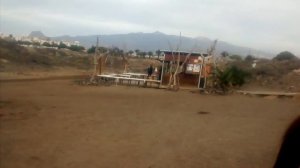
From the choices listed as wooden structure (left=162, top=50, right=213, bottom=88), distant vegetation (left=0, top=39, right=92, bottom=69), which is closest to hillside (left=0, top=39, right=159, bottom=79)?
distant vegetation (left=0, top=39, right=92, bottom=69)

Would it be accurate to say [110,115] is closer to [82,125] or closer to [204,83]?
[82,125]

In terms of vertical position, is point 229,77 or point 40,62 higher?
point 229,77

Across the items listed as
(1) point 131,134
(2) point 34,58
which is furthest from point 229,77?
(2) point 34,58

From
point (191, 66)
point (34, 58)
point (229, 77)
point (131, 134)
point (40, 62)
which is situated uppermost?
point (191, 66)

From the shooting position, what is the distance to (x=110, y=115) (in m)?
11.2

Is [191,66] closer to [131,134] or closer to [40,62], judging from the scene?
[131,134]

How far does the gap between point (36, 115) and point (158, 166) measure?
16.6 feet

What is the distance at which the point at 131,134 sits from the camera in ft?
28.2

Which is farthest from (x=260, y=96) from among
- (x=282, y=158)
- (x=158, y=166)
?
(x=282, y=158)

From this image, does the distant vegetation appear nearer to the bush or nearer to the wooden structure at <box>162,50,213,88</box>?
the wooden structure at <box>162,50,213,88</box>

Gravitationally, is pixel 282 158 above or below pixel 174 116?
above

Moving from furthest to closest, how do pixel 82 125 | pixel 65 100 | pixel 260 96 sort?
pixel 260 96 → pixel 65 100 → pixel 82 125

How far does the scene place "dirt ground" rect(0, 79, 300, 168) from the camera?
656 cm

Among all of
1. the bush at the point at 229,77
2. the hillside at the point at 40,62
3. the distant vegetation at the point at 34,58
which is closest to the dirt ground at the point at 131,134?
the bush at the point at 229,77
